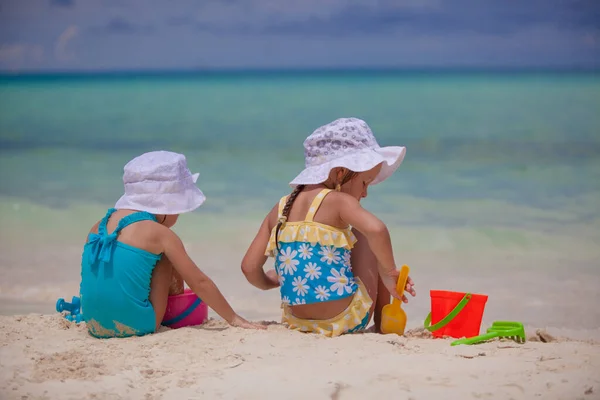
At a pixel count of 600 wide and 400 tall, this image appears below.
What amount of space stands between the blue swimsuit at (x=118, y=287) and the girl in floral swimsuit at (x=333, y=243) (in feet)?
1.44

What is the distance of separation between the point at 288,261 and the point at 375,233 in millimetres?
377

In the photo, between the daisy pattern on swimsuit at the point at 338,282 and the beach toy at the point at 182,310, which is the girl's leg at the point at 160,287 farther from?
the daisy pattern on swimsuit at the point at 338,282

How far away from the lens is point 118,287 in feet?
9.78

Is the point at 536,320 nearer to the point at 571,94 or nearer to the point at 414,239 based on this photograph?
the point at 414,239

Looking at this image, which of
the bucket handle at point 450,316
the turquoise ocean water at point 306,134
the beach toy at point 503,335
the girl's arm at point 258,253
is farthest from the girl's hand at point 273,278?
the turquoise ocean water at point 306,134

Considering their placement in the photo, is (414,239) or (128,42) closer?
(414,239)

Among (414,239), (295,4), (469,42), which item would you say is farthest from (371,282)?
(469,42)

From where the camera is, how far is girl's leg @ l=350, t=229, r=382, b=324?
3.12m

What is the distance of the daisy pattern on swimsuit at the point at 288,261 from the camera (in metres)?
3.08

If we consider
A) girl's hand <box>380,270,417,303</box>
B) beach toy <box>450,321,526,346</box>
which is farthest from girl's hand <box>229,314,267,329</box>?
beach toy <box>450,321,526,346</box>

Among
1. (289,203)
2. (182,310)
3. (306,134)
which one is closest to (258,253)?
(289,203)

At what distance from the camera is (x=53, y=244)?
5.79 metres

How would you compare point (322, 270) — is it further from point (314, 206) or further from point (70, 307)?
point (70, 307)

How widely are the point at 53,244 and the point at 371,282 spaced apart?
3332 millimetres
